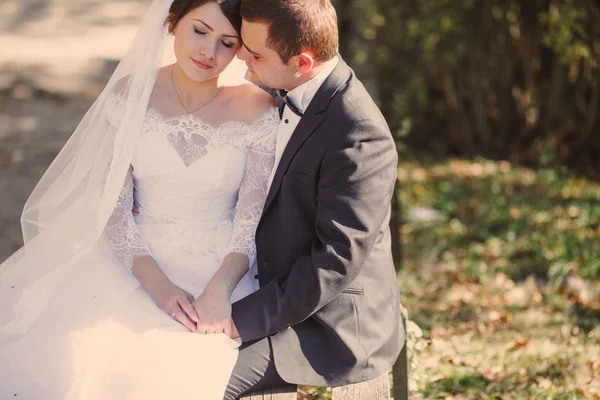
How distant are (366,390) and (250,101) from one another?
1.08 m

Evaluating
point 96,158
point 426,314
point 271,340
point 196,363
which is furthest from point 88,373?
point 426,314

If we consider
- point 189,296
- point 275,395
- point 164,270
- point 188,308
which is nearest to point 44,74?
point 164,270

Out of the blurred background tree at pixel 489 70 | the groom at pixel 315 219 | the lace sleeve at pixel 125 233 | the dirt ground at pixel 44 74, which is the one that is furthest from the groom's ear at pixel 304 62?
the blurred background tree at pixel 489 70

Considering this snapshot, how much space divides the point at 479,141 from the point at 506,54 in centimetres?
84

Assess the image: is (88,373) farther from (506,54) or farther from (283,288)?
(506,54)

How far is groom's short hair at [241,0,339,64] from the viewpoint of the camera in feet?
8.50

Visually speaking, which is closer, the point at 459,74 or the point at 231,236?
the point at 231,236

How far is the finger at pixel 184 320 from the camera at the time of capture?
2.71 m

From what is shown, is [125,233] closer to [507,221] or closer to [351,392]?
[351,392]

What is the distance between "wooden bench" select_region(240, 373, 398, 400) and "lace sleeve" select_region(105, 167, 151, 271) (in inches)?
24.2

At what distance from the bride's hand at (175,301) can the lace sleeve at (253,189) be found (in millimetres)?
229

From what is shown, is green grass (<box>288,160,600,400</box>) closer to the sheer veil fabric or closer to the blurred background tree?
the blurred background tree

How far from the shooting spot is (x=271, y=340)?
276cm

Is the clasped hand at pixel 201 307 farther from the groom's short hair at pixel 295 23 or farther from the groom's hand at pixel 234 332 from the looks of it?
the groom's short hair at pixel 295 23
